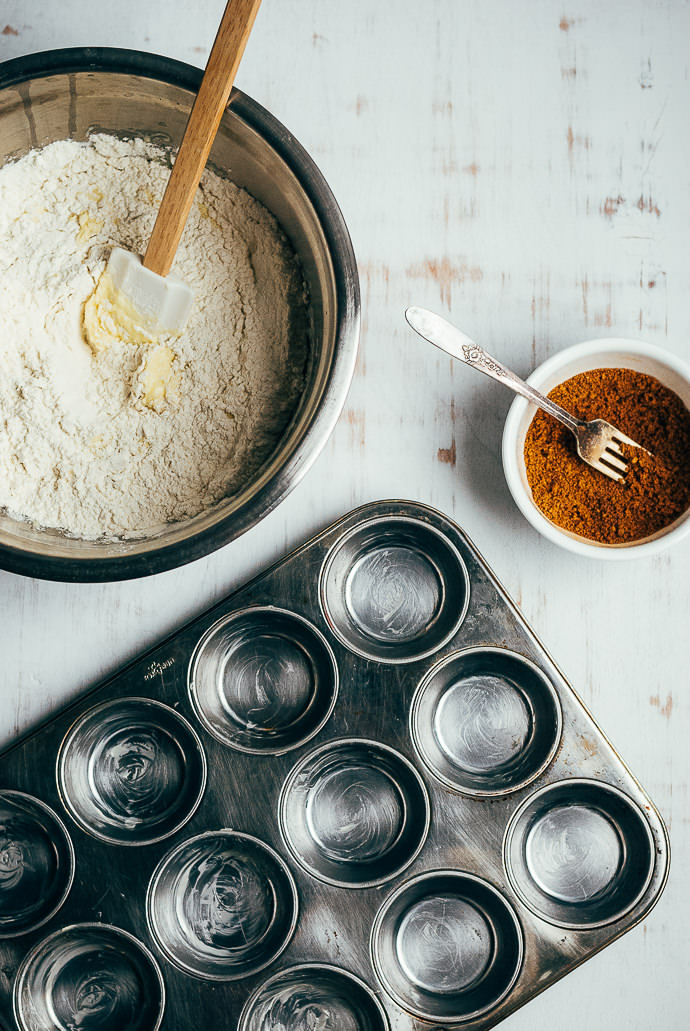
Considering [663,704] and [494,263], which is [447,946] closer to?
[663,704]

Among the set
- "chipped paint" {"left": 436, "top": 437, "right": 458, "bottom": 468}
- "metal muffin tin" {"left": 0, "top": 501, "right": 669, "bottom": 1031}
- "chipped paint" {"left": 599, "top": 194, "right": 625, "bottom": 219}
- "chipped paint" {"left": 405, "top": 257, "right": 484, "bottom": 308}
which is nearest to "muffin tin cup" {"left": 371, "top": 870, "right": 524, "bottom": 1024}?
"metal muffin tin" {"left": 0, "top": 501, "right": 669, "bottom": 1031}

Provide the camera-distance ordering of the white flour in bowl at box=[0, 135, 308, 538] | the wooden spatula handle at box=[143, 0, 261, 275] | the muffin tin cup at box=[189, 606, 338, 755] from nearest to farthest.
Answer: the wooden spatula handle at box=[143, 0, 261, 275] < the white flour in bowl at box=[0, 135, 308, 538] < the muffin tin cup at box=[189, 606, 338, 755]

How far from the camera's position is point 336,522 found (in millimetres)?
977

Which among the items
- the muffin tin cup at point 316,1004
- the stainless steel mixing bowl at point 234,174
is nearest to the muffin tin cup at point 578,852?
the muffin tin cup at point 316,1004

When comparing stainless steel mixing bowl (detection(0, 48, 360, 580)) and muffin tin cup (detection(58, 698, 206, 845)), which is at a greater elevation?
stainless steel mixing bowl (detection(0, 48, 360, 580))

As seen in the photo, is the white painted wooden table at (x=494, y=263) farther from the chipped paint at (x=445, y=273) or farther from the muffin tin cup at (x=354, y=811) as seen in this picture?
the muffin tin cup at (x=354, y=811)

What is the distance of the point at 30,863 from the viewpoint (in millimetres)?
979

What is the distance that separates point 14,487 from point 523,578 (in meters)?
0.60

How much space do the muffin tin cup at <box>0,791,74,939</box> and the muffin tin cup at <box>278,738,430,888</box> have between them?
0.88 feet

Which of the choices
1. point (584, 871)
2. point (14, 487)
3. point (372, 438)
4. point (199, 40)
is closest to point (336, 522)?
point (372, 438)

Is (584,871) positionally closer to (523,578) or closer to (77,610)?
(523,578)

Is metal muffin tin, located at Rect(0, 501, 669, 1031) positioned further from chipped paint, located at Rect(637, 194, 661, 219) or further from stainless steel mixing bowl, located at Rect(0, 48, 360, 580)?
chipped paint, located at Rect(637, 194, 661, 219)

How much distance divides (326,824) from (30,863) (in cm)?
36

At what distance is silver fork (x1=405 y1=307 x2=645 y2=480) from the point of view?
0.91 meters
